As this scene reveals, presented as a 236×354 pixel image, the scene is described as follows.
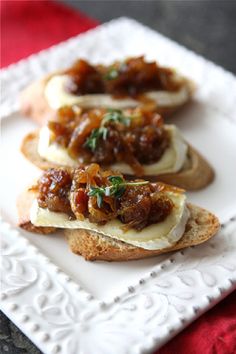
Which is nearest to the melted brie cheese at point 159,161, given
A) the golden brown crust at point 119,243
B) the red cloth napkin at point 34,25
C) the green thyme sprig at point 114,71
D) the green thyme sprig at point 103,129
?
the green thyme sprig at point 103,129

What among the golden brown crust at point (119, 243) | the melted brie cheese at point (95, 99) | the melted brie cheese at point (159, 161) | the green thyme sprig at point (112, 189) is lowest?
the golden brown crust at point (119, 243)

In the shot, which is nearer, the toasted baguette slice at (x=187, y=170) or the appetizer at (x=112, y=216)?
the appetizer at (x=112, y=216)

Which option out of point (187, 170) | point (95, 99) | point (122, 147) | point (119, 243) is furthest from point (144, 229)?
point (95, 99)

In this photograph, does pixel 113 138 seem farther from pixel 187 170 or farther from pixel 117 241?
pixel 117 241

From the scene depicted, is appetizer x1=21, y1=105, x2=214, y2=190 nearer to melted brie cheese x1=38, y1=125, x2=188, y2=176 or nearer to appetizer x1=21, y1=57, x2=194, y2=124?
melted brie cheese x1=38, y1=125, x2=188, y2=176

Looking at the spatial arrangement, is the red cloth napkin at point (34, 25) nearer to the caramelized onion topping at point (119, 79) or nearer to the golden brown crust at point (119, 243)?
the caramelized onion topping at point (119, 79)

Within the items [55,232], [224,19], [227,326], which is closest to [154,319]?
[227,326]
